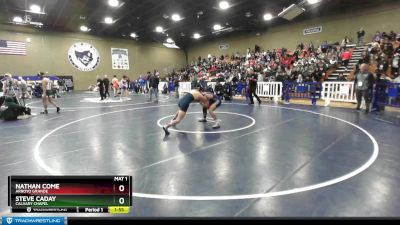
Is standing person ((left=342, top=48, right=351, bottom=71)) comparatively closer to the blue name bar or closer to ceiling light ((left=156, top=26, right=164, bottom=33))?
ceiling light ((left=156, top=26, right=164, bottom=33))

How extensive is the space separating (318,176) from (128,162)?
3070 millimetres

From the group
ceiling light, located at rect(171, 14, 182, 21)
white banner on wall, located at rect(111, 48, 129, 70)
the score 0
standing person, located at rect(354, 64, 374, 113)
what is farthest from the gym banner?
white banner on wall, located at rect(111, 48, 129, 70)

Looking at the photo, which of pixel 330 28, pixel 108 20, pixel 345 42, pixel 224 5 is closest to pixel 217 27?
pixel 224 5

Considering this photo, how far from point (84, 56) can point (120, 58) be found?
4.32 metres

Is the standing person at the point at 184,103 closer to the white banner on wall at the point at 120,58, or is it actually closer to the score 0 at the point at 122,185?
the score 0 at the point at 122,185

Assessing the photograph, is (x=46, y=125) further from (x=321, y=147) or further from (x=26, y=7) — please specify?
(x=26, y=7)

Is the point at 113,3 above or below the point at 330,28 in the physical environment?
above

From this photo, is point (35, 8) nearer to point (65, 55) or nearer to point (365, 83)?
point (65, 55)

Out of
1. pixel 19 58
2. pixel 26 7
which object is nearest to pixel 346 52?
pixel 26 7

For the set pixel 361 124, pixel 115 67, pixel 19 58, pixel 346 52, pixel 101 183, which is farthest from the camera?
pixel 115 67

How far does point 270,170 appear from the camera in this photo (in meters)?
3.87

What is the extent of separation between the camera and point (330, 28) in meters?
21.4

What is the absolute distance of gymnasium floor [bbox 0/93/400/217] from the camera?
112 inches
